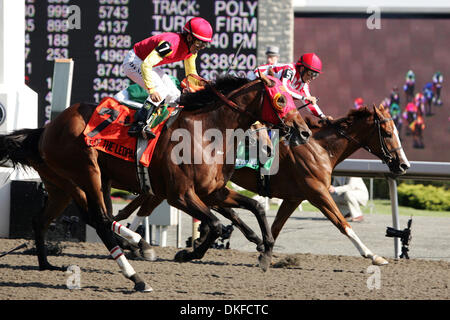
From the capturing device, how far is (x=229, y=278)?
5.94 metres

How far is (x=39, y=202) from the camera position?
791 cm

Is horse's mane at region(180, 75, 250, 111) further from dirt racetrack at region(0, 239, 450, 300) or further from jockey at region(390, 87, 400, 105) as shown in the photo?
jockey at region(390, 87, 400, 105)

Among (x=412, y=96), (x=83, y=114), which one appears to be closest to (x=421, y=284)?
(x=83, y=114)

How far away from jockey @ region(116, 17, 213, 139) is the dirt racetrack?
3.61 ft

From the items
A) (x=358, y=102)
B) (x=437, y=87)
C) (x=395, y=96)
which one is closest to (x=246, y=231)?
(x=358, y=102)

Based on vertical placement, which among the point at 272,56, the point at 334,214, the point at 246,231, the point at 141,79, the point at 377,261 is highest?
the point at 272,56

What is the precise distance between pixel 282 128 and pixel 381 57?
904 centimetres

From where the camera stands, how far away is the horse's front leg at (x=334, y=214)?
20.6ft

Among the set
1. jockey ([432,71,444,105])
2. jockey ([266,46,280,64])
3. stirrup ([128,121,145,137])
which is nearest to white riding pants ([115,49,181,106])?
stirrup ([128,121,145,137])

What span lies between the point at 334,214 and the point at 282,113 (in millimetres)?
1352

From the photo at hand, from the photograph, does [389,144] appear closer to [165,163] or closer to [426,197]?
[165,163]

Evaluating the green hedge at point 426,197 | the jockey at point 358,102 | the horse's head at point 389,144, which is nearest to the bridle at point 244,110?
the horse's head at point 389,144

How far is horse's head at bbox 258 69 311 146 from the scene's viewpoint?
5.31 metres
